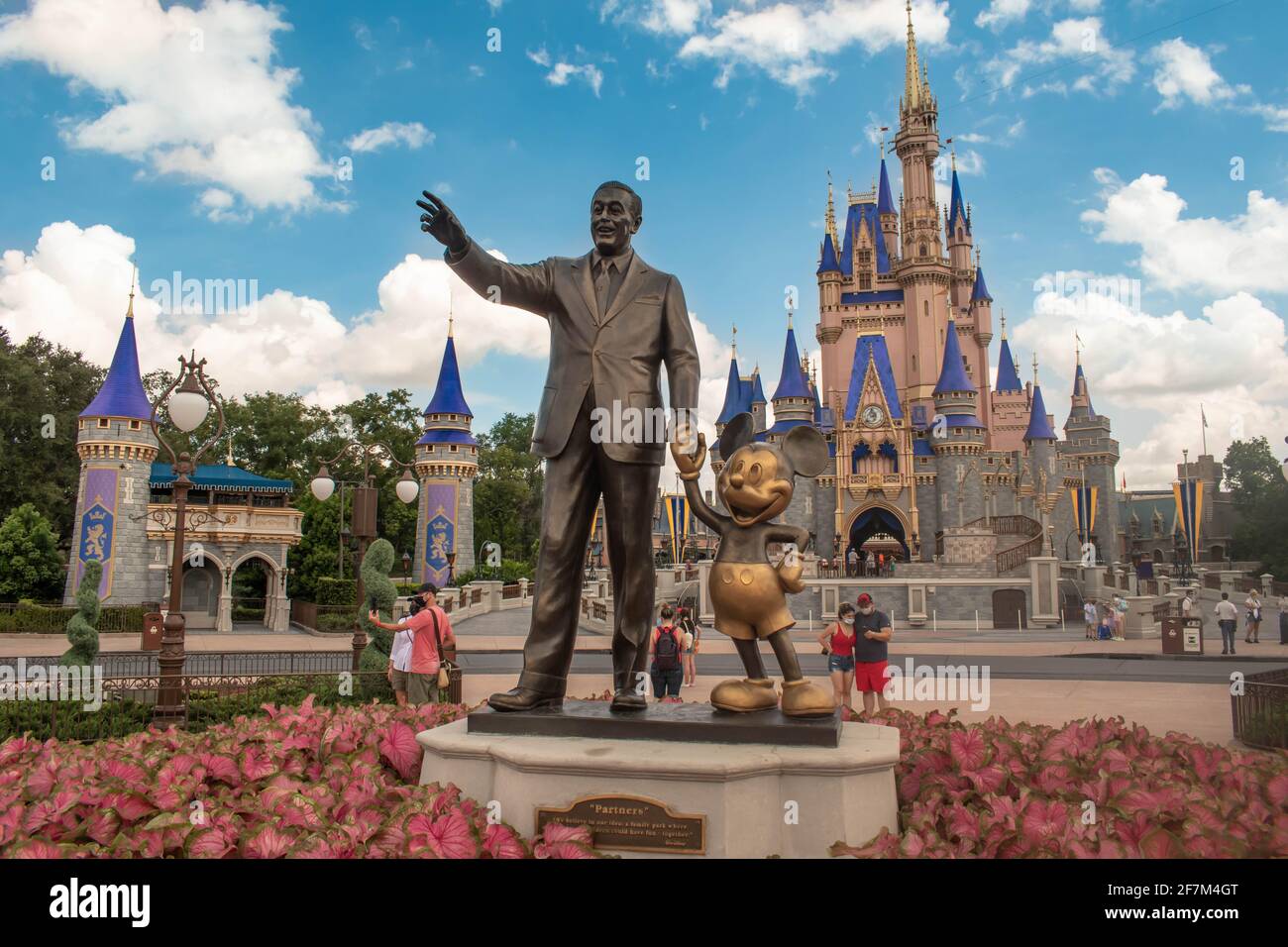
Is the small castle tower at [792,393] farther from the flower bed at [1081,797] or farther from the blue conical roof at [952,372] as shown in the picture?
the flower bed at [1081,797]

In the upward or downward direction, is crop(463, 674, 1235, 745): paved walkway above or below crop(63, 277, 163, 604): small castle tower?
below

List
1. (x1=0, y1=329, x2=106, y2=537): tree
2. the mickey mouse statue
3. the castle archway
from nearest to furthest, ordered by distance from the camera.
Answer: the mickey mouse statue
(x1=0, y1=329, x2=106, y2=537): tree
the castle archway

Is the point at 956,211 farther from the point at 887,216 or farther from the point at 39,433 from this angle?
the point at 39,433

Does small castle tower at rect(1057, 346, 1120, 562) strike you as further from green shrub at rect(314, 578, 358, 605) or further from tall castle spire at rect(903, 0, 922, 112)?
green shrub at rect(314, 578, 358, 605)

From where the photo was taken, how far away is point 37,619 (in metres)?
26.6

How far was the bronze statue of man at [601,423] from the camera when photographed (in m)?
4.80

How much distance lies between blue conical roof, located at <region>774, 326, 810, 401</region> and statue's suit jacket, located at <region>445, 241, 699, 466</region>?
48721 millimetres

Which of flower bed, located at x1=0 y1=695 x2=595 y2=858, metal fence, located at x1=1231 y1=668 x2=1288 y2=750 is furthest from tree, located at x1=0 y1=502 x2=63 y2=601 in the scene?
metal fence, located at x1=1231 y1=668 x2=1288 y2=750

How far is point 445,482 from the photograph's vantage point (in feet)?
126

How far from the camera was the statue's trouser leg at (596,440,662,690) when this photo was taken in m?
4.83

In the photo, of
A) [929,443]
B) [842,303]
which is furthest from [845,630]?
[842,303]

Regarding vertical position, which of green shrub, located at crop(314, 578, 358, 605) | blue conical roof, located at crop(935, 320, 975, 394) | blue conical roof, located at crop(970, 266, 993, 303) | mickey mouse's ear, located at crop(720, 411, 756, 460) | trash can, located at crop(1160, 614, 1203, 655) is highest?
blue conical roof, located at crop(970, 266, 993, 303)
